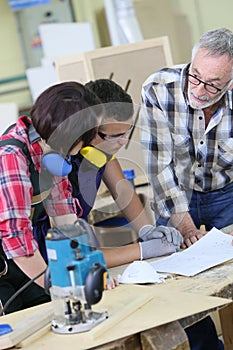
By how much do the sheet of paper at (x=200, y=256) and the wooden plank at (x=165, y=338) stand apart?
16.5 inches

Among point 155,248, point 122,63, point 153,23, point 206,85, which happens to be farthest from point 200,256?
point 153,23

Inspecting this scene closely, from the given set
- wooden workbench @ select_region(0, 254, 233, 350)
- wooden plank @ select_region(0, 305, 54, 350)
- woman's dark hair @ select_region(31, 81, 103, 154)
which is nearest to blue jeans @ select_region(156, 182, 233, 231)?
wooden workbench @ select_region(0, 254, 233, 350)

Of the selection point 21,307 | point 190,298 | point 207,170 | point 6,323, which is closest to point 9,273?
point 21,307

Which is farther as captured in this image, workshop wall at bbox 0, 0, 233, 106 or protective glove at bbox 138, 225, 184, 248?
workshop wall at bbox 0, 0, 233, 106

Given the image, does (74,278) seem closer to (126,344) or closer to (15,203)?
(126,344)

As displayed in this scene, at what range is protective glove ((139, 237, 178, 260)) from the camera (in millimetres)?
2295

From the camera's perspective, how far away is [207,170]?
2.71m

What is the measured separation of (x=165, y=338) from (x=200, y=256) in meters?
0.64

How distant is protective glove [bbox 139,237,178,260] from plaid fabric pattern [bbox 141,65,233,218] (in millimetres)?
362

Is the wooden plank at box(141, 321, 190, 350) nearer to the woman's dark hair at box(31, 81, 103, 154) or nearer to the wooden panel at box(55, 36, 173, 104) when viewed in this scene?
the woman's dark hair at box(31, 81, 103, 154)

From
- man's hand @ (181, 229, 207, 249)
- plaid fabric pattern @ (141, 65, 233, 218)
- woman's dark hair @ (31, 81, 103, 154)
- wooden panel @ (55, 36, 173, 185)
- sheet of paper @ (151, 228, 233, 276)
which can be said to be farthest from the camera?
wooden panel @ (55, 36, 173, 185)

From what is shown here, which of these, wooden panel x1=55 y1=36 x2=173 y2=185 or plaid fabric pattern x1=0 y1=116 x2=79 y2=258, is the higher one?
wooden panel x1=55 y1=36 x2=173 y2=185

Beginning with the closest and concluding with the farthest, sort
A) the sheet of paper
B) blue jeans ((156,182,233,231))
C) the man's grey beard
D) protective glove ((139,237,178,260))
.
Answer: the sheet of paper, protective glove ((139,237,178,260)), the man's grey beard, blue jeans ((156,182,233,231))

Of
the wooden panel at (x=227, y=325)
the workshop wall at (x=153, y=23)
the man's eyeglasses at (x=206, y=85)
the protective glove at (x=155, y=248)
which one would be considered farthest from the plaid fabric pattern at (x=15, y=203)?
the workshop wall at (x=153, y=23)
